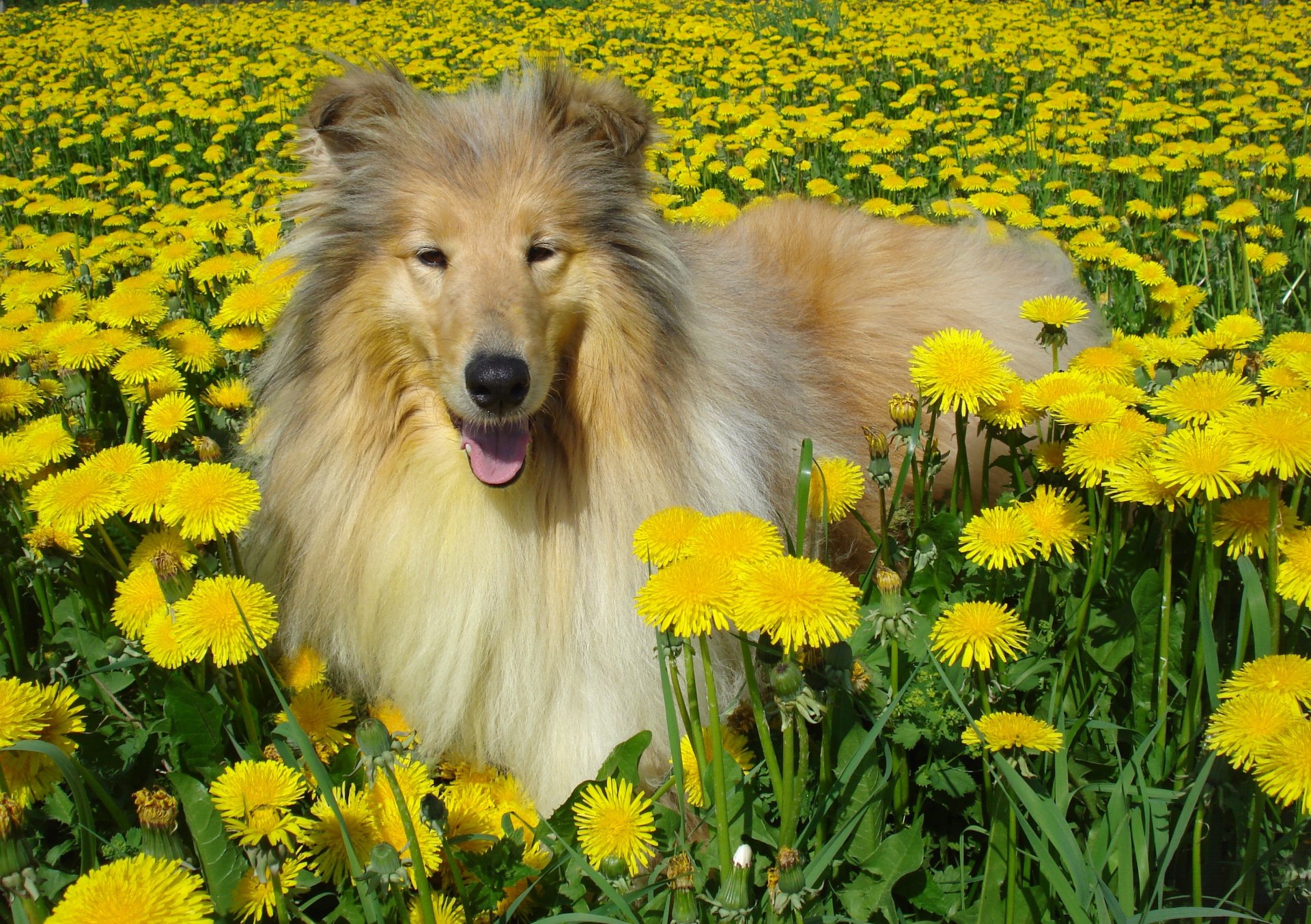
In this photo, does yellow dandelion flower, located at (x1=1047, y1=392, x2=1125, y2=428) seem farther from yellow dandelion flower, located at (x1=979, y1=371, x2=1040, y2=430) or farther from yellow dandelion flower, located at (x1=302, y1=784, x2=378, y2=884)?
yellow dandelion flower, located at (x1=302, y1=784, x2=378, y2=884)

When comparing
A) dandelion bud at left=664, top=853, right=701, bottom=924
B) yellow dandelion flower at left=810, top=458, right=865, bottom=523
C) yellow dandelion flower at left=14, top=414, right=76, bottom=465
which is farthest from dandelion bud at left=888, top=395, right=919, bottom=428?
yellow dandelion flower at left=14, top=414, right=76, bottom=465

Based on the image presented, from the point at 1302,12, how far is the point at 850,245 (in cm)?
1095

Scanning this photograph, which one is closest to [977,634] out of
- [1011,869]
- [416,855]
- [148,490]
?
[1011,869]

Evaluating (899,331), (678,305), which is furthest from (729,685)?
(899,331)

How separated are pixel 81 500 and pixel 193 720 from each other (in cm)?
58

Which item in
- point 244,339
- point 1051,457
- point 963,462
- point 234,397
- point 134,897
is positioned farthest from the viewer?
point 244,339

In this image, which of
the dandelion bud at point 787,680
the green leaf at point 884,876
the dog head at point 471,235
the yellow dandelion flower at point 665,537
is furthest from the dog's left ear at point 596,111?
the green leaf at point 884,876

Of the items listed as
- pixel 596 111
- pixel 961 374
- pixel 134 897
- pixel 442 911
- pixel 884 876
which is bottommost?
pixel 884 876

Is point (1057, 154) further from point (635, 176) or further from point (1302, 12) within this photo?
point (1302, 12)

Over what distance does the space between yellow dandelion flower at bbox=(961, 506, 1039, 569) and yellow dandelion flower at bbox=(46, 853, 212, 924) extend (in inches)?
56.2

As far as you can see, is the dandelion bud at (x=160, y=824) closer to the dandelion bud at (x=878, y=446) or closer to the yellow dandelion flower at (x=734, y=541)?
the yellow dandelion flower at (x=734, y=541)

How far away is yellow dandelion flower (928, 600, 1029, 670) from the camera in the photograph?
165 centimetres

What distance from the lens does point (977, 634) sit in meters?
1.65

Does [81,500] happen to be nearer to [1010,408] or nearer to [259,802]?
[259,802]
